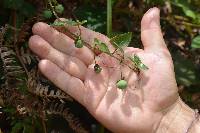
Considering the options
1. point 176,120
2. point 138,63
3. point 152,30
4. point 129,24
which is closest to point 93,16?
point 129,24

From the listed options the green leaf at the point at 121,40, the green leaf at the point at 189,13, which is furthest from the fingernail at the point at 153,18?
the green leaf at the point at 189,13

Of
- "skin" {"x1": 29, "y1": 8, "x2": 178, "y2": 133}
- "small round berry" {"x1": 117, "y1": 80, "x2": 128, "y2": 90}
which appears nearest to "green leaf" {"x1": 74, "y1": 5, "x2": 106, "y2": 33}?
"skin" {"x1": 29, "y1": 8, "x2": 178, "y2": 133}

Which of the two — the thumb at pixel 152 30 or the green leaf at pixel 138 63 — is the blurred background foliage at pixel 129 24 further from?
the green leaf at pixel 138 63

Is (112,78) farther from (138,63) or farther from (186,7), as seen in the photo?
(186,7)

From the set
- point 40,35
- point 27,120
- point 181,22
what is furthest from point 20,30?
point 181,22

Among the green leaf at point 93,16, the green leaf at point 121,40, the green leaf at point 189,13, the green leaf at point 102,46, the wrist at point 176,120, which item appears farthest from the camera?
the green leaf at point 189,13

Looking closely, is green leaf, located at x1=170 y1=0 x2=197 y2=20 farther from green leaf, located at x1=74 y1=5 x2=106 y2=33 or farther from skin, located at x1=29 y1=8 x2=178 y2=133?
skin, located at x1=29 y1=8 x2=178 y2=133
